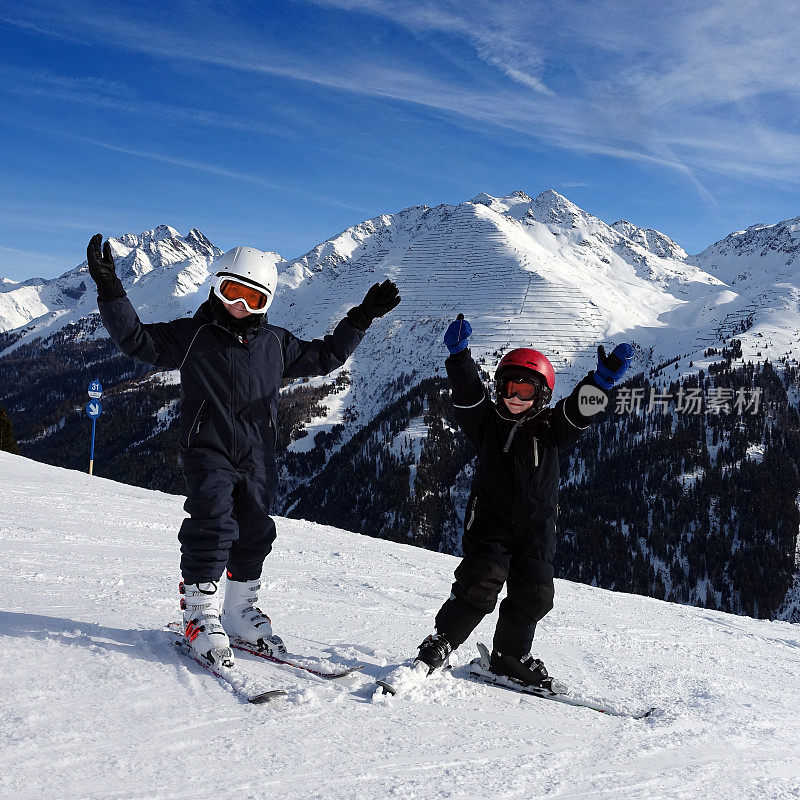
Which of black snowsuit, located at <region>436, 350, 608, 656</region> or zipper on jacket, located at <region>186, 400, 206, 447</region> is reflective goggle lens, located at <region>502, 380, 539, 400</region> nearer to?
black snowsuit, located at <region>436, 350, 608, 656</region>

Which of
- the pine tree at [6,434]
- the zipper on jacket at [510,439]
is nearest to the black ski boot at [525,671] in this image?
the zipper on jacket at [510,439]

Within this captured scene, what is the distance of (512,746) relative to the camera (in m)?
2.81

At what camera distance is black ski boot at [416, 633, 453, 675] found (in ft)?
11.7

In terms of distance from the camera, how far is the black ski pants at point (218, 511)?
3.43 meters

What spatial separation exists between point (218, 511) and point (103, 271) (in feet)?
4.77

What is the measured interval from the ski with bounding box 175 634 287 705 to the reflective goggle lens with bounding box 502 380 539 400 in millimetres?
2080

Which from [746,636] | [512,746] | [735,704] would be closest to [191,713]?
[512,746]

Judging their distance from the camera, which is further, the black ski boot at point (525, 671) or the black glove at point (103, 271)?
the black ski boot at point (525, 671)

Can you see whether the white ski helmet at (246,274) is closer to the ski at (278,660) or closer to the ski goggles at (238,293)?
the ski goggles at (238,293)

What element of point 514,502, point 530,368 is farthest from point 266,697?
point 530,368

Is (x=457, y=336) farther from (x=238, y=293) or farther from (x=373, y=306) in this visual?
(x=238, y=293)

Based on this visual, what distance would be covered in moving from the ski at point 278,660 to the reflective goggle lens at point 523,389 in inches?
72.5

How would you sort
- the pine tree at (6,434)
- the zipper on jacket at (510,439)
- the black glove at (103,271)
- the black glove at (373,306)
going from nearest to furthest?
the black glove at (103,271)
the zipper on jacket at (510,439)
the black glove at (373,306)
the pine tree at (6,434)

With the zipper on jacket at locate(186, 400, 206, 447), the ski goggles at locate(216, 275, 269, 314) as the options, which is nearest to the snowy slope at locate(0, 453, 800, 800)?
Answer: the zipper on jacket at locate(186, 400, 206, 447)
